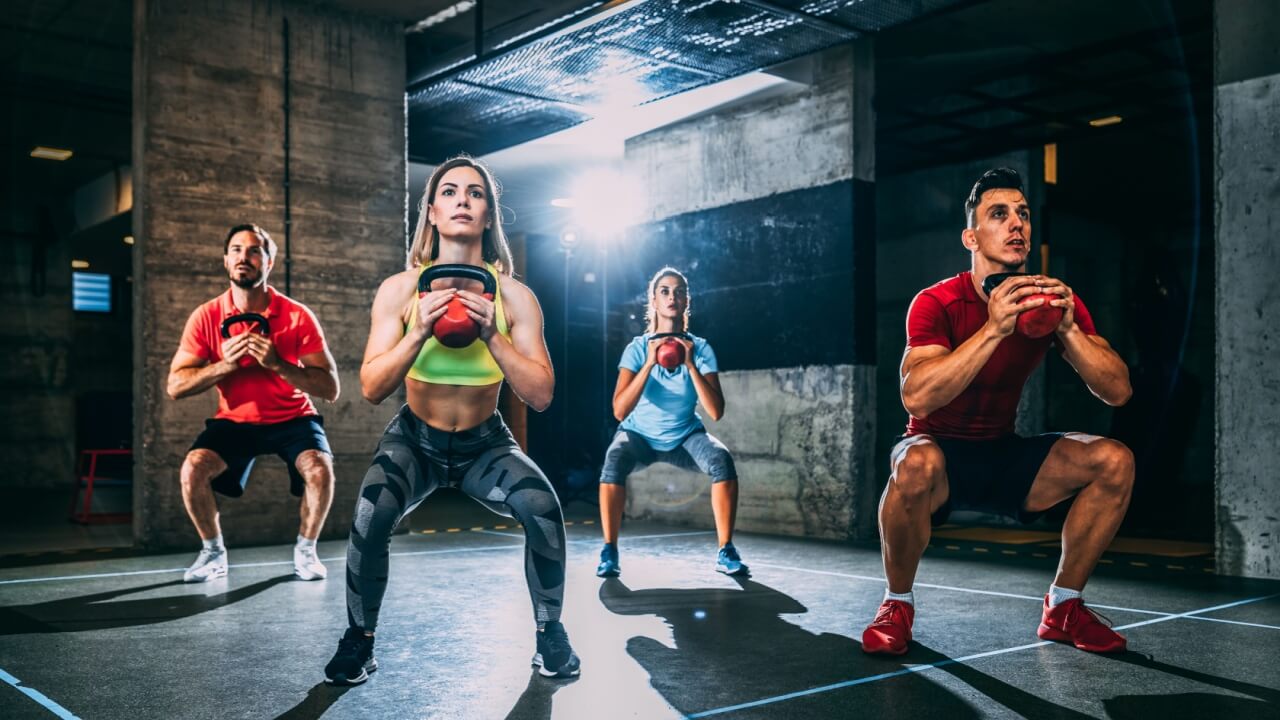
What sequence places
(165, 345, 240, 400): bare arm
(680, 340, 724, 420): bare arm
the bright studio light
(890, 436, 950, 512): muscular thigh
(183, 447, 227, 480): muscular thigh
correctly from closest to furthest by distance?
(890, 436, 950, 512): muscular thigh → (165, 345, 240, 400): bare arm → (183, 447, 227, 480): muscular thigh → (680, 340, 724, 420): bare arm → the bright studio light

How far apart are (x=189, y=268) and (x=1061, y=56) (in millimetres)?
7036

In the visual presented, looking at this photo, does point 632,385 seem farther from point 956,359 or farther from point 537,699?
point 537,699

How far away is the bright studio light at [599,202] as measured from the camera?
11.0 metres

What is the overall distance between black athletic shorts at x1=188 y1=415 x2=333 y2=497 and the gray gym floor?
1.68ft

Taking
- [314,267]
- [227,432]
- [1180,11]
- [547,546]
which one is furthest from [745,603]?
[1180,11]

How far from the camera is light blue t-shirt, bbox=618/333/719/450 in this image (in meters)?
5.31

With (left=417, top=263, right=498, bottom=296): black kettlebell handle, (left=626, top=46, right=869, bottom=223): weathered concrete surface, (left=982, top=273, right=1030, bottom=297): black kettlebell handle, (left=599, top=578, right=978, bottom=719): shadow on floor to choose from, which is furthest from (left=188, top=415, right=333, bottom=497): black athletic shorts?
(left=626, top=46, right=869, bottom=223): weathered concrete surface

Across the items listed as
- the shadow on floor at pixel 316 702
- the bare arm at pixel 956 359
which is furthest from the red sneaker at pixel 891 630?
the shadow on floor at pixel 316 702

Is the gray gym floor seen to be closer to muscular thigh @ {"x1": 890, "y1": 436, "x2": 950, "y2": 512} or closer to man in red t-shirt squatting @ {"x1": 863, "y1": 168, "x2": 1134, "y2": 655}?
man in red t-shirt squatting @ {"x1": 863, "y1": 168, "x2": 1134, "y2": 655}

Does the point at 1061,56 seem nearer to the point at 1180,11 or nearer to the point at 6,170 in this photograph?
the point at 1180,11

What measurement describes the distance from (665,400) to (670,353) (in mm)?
424

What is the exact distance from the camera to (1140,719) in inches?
103

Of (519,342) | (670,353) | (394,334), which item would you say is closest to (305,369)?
(670,353)

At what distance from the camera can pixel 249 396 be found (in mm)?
5020
